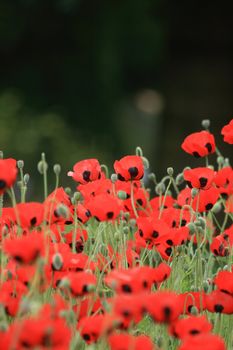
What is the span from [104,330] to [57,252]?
287 millimetres

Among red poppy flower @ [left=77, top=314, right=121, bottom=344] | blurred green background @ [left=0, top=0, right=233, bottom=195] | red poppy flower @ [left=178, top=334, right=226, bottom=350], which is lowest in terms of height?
red poppy flower @ [left=178, top=334, right=226, bottom=350]

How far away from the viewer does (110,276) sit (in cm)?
135

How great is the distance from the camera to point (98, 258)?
1815 millimetres

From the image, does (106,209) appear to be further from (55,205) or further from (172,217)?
(172,217)

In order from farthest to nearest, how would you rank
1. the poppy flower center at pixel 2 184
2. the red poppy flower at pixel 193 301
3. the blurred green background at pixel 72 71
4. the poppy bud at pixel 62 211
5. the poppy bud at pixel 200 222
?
the blurred green background at pixel 72 71, the poppy bud at pixel 200 222, the red poppy flower at pixel 193 301, the poppy bud at pixel 62 211, the poppy flower center at pixel 2 184

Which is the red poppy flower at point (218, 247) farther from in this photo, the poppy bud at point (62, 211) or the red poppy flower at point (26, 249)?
the red poppy flower at point (26, 249)

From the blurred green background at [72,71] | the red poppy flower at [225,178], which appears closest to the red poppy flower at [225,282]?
the red poppy flower at [225,178]

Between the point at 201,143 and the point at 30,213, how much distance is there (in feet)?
1.87

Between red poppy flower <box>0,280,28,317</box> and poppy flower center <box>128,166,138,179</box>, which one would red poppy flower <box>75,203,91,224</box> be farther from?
red poppy flower <box>0,280,28,317</box>

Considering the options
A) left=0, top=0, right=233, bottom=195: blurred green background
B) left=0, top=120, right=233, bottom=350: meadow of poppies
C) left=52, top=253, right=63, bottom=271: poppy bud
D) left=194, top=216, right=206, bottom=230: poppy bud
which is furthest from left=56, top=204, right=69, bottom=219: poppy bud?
left=0, top=0, right=233, bottom=195: blurred green background

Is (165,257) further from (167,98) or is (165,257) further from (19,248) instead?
(167,98)

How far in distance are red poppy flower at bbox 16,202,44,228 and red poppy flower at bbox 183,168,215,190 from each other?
395 mm

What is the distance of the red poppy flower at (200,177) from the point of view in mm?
1745

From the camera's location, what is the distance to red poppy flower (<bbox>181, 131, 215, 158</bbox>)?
1899 mm
